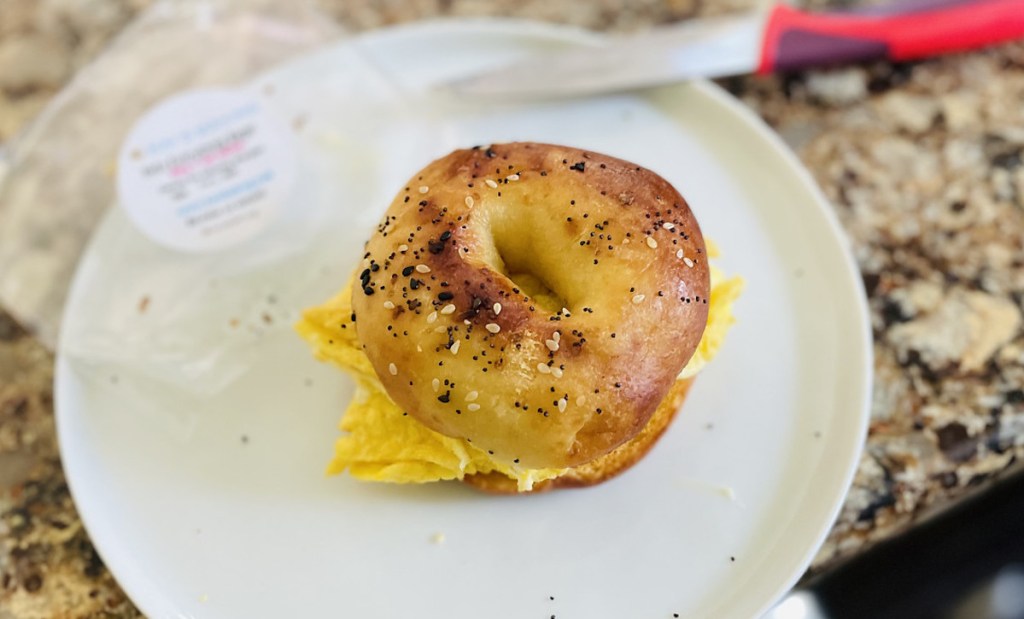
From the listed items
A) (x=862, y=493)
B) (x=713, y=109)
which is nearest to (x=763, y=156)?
(x=713, y=109)

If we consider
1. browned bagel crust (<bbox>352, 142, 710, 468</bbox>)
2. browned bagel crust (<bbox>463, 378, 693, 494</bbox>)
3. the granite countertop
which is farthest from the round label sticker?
browned bagel crust (<bbox>463, 378, 693, 494</bbox>)

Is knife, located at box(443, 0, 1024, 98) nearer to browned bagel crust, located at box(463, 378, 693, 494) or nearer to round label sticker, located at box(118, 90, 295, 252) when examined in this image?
round label sticker, located at box(118, 90, 295, 252)

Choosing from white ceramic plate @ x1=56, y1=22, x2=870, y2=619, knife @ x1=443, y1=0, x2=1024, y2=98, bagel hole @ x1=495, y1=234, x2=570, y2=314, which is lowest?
white ceramic plate @ x1=56, y1=22, x2=870, y2=619

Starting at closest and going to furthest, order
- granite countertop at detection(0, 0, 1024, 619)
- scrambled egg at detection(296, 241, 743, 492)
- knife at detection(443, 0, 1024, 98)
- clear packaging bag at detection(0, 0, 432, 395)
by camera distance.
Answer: scrambled egg at detection(296, 241, 743, 492)
granite countertop at detection(0, 0, 1024, 619)
clear packaging bag at detection(0, 0, 432, 395)
knife at detection(443, 0, 1024, 98)

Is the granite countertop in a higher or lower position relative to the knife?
lower

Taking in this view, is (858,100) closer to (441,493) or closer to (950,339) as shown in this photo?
(950,339)

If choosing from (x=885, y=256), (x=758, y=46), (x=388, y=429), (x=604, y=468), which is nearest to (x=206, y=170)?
(x=388, y=429)

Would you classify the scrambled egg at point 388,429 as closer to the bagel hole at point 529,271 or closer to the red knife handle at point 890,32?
the bagel hole at point 529,271
